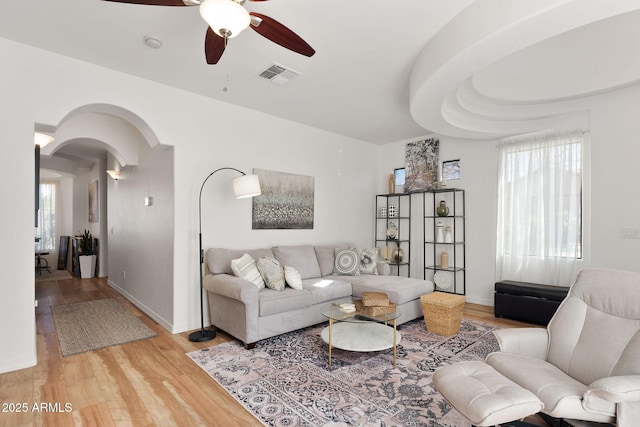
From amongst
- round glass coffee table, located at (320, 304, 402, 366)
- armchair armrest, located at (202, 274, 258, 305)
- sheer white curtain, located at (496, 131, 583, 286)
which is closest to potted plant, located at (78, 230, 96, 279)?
armchair armrest, located at (202, 274, 258, 305)

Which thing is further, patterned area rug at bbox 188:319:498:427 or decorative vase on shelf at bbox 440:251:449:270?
decorative vase on shelf at bbox 440:251:449:270

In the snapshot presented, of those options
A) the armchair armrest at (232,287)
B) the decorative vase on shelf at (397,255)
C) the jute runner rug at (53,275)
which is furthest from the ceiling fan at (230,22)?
the jute runner rug at (53,275)

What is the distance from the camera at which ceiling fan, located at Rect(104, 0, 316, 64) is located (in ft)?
5.18

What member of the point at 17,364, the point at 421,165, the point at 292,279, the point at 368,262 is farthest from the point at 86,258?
the point at 421,165

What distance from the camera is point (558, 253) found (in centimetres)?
413

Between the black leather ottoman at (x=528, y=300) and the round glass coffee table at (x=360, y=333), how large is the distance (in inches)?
78.2

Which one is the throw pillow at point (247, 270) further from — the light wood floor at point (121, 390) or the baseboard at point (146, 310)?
the baseboard at point (146, 310)

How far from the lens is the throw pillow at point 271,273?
3.56 metres

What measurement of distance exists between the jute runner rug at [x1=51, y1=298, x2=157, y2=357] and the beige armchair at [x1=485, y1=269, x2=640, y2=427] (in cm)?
342

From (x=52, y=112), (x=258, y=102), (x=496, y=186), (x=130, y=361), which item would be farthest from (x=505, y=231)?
(x=52, y=112)

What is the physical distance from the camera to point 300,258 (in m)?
4.37

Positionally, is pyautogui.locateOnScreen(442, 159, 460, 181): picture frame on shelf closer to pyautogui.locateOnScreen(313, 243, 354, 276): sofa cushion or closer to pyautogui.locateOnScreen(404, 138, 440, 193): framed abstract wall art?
pyautogui.locateOnScreen(404, 138, 440, 193): framed abstract wall art

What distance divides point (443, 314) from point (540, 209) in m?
2.07

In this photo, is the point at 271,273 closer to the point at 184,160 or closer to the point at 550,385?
the point at 184,160
